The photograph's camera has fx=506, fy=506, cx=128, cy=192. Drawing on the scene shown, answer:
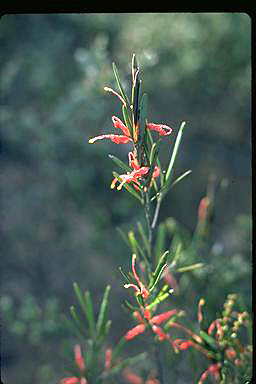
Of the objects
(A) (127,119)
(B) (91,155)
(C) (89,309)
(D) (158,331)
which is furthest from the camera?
(B) (91,155)

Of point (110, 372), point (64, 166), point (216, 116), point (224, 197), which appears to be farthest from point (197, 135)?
point (110, 372)

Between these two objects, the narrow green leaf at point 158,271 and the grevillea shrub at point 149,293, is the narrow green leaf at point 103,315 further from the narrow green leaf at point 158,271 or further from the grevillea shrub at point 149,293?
the narrow green leaf at point 158,271

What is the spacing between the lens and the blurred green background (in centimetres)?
175

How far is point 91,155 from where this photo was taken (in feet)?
6.46

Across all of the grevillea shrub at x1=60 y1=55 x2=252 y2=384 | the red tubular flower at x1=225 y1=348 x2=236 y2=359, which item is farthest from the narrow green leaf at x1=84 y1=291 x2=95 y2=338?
the red tubular flower at x1=225 y1=348 x2=236 y2=359

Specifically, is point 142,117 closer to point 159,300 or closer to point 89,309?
point 159,300

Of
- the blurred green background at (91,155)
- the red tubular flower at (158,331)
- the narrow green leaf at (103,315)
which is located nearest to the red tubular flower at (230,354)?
the red tubular flower at (158,331)

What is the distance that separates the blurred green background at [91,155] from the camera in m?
1.75

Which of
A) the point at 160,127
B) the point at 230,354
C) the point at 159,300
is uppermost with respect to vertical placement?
the point at 160,127

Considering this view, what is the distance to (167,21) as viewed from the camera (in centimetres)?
230

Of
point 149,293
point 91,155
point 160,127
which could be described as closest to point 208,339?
point 149,293

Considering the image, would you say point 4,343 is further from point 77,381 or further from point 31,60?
point 31,60

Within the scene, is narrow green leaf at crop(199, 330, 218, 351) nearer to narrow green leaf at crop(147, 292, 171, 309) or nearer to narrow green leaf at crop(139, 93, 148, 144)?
narrow green leaf at crop(147, 292, 171, 309)

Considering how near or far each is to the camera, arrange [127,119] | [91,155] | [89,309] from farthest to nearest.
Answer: [91,155]
[89,309]
[127,119]
